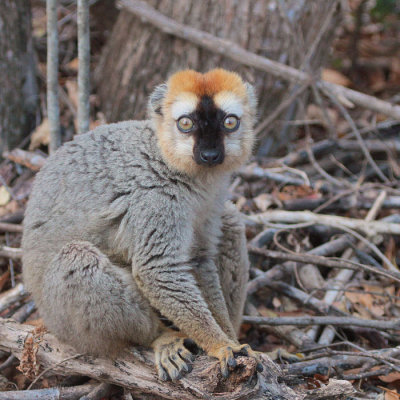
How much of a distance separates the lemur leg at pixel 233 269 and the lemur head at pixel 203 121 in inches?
28.8

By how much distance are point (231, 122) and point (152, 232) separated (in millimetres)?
1236

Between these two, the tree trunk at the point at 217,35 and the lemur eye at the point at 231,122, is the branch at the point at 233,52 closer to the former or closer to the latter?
the tree trunk at the point at 217,35

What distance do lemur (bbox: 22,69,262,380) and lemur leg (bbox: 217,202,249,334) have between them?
1 cm

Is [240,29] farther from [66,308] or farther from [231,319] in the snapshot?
[66,308]

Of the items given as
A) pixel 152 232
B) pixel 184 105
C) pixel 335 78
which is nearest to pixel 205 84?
pixel 184 105

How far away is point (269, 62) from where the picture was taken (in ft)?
23.5

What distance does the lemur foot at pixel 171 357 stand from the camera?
410cm

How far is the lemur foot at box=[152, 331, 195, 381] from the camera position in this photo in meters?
4.10

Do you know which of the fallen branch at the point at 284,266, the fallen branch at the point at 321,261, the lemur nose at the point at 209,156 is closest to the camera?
the lemur nose at the point at 209,156

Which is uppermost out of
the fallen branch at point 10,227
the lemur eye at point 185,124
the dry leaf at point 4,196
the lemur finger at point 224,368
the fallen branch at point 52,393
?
the lemur eye at point 185,124

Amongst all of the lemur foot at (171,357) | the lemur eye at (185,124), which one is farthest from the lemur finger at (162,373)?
the lemur eye at (185,124)

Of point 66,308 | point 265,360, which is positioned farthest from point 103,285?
point 265,360

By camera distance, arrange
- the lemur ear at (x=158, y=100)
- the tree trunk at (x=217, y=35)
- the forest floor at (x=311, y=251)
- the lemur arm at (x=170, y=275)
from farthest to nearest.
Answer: the tree trunk at (x=217, y=35)
the forest floor at (x=311, y=251)
the lemur ear at (x=158, y=100)
the lemur arm at (x=170, y=275)

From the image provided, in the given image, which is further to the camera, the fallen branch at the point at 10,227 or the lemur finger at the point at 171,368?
the fallen branch at the point at 10,227
